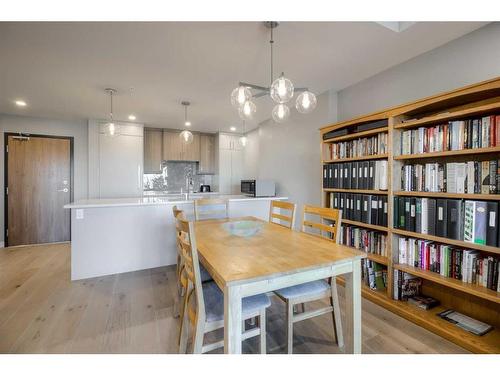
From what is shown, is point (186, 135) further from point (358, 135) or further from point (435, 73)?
point (435, 73)

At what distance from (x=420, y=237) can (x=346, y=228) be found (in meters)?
0.74

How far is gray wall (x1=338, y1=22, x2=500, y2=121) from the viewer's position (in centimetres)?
172

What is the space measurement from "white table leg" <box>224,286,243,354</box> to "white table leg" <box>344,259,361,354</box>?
703mm

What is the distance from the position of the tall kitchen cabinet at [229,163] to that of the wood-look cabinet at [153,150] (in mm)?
1255

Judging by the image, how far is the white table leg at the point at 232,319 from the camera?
102cm

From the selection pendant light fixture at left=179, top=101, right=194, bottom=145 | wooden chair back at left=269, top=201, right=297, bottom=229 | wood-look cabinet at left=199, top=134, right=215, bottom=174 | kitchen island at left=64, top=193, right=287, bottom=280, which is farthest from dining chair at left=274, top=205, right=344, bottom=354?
wood-look cabinet at left=199, top=134, right=215, bottom=174

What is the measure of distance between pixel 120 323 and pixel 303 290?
1467mm

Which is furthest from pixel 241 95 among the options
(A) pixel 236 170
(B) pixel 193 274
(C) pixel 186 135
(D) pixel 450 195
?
(A) pixel 236 170

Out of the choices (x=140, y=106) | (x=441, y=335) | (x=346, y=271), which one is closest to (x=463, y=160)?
(x=441, y=335)

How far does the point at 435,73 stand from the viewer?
6.71 feet

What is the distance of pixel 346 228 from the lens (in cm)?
258

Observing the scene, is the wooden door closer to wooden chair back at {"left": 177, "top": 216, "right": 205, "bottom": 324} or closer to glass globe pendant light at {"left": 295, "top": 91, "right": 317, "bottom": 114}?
wooden chair back at {"left": 177, "top": 216, "right": 205, "bottom": 324}

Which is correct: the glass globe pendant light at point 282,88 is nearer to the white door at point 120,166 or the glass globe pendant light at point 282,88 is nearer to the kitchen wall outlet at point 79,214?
the kitchen wall outlet at point 79,214

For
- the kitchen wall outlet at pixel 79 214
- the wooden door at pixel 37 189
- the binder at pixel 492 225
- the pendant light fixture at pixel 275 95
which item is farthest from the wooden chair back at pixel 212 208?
the wooden door at pixel 37 189
